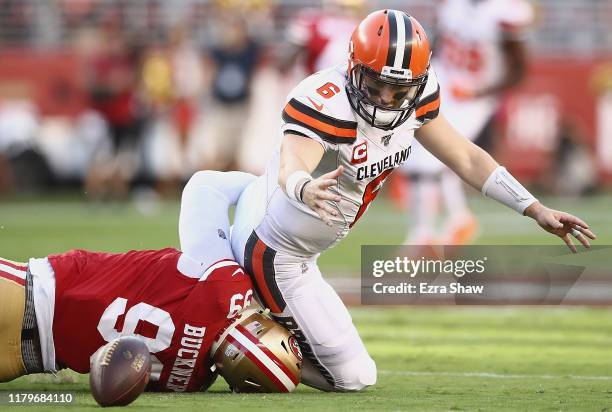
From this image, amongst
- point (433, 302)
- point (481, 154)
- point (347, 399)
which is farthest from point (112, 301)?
point (433, 302)

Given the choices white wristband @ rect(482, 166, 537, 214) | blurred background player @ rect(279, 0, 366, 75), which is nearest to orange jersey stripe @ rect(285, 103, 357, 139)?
white wristband @ rect(482, 166, 537, 214)

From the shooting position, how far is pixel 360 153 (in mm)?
5262

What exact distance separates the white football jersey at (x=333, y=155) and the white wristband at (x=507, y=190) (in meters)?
0.42

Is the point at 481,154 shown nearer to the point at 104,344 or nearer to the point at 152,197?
the point at 104,344

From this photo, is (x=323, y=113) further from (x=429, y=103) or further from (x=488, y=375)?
(x=488, y=375)

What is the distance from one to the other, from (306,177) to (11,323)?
1.37 m

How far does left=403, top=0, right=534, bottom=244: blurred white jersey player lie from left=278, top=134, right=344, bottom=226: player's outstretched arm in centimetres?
540

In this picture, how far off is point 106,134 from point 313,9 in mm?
4780

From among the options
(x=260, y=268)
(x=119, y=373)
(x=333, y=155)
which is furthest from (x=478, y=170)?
(x=119, y=373)

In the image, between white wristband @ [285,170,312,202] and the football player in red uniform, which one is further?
the football player in red uniform

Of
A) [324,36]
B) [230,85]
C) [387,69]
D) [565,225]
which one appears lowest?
[230,85]

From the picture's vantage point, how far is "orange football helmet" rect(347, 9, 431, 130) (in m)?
5.11

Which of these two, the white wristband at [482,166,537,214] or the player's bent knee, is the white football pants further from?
the white wristband at [482,166,537,214]

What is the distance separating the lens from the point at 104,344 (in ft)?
17.0
